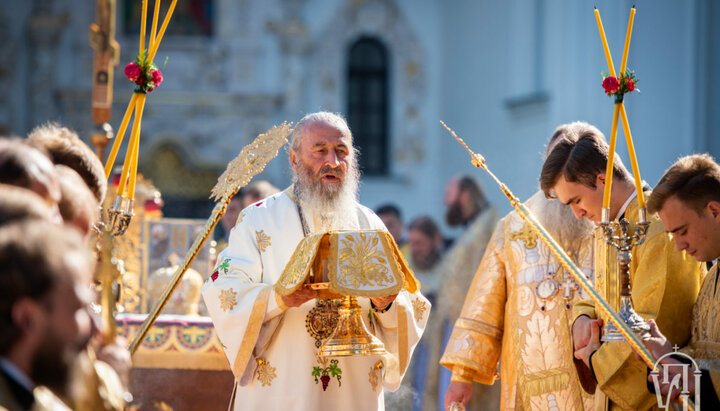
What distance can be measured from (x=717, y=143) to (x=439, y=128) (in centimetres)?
563

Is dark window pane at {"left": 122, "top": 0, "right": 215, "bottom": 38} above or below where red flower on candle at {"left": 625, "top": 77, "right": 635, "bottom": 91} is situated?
above

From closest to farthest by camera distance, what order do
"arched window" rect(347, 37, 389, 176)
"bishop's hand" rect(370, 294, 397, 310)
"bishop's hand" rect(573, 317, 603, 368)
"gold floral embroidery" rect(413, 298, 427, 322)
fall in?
"bishop's hand" rect(370, 294, 397, 310) → "bishop's hand" rect(573, 317, 603, 368) → "gold floral embroidery" rect(413, 298, 427, 322) → "arched window" rect(347, 37, 389, 176)

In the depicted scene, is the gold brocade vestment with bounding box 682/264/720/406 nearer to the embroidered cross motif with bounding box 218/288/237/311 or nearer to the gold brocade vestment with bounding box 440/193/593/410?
the gold brocade vestment with bounding box 440/193/593/410

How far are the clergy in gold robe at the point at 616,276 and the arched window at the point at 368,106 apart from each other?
41.9 ft

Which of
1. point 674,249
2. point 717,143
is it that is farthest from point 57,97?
point 674,249

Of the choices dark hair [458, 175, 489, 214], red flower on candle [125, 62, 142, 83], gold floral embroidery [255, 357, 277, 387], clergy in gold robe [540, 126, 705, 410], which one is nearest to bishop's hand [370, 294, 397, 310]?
gold floral embroidery [255, 357, 277, 387]

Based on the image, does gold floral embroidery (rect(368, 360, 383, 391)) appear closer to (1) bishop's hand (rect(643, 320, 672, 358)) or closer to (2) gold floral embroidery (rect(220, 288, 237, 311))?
(2) gold floral embroidery (rect(220, 288, 237, 311))

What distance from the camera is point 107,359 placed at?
249 centimetres

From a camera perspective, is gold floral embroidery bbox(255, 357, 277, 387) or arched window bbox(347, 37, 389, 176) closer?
gold floral embroidery bbox(255, 357, 277, 387)

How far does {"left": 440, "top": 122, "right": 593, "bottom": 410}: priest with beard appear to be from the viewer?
4426 millimetres

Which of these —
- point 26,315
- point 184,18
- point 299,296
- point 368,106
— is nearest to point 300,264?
point 299,296

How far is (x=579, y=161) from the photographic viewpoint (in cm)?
398

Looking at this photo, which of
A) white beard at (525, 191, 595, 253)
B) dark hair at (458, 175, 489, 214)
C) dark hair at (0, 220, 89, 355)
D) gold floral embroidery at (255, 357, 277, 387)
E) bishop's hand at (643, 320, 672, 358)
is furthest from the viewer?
dark hair at (458, 175, 489, 214)

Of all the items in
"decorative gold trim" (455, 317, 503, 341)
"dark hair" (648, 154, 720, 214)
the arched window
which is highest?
the arched window
